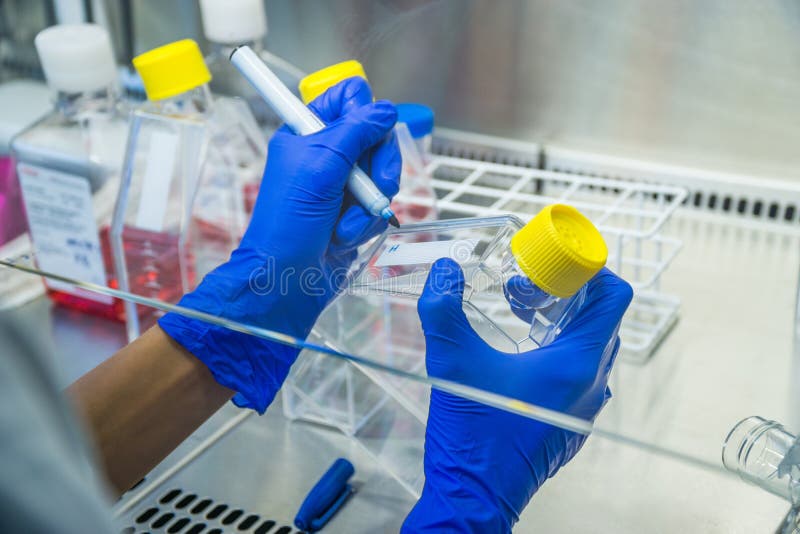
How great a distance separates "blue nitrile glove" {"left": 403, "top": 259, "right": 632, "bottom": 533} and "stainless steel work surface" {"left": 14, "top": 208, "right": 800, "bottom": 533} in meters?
0.05

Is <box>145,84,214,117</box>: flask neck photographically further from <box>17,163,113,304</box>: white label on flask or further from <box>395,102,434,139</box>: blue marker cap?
<box>395,102,434,139</box>: blue marker cap

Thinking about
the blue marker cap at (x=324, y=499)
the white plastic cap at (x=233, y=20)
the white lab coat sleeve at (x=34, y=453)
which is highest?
the white plastic cap at (x=233, y=20)

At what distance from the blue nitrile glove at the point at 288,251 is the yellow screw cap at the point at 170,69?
26 centimetres

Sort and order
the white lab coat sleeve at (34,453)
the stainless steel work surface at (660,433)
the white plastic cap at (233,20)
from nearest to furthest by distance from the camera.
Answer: the white lab coat sleeve at (34,453) → the stainless steel work surface at (660,433) → the white plastic cap at (233,20)

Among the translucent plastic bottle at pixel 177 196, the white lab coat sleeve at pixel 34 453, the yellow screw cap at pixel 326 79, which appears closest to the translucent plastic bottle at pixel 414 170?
the yellow screw cap at pixel 326 79

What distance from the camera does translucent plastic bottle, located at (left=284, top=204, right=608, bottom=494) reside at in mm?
744

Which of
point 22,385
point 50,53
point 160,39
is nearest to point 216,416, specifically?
point 50,53

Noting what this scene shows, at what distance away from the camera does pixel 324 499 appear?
98cm

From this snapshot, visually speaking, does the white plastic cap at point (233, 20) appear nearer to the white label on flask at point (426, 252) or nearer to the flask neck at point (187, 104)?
the flask neck at point (187, 104)

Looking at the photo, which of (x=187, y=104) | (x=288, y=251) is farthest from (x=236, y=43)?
(x=288, y=251)

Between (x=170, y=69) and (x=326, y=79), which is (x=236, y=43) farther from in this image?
(x=326, y=79)

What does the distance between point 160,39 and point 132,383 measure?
983mm

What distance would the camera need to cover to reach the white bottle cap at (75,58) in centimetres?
127

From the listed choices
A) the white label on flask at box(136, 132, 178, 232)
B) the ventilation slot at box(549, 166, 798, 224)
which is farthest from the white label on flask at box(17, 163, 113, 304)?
the ventilation slot at box(549, 166, 798, 224)
